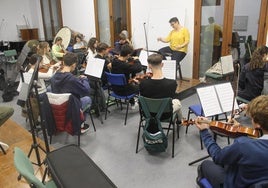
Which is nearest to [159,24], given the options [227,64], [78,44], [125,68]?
[227,64]

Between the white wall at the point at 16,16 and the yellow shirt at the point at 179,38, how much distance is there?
20.3 ft

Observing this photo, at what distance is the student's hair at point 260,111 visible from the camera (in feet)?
4.68

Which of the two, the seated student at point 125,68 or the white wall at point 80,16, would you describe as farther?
the white wall at point 80,16

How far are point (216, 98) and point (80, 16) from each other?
20.8ft

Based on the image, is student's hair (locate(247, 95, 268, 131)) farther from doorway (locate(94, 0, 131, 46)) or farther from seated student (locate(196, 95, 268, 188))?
doorway (locate(94, 0, 131, 46))

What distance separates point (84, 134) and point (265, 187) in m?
2.50

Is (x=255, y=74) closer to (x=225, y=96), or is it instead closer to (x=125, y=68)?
(x=225, y=96)

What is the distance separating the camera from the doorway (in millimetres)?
6601

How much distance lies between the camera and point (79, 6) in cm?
768

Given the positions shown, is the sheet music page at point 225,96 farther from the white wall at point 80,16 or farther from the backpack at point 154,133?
the white wall at point 80,16

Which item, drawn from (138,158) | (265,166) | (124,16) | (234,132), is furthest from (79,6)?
(265,166)

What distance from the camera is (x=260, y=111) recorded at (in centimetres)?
144

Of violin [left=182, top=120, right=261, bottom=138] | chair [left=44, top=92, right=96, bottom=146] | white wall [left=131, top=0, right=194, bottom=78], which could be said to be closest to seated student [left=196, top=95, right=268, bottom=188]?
violin [left=182, top=120, right=261, bottom=138]

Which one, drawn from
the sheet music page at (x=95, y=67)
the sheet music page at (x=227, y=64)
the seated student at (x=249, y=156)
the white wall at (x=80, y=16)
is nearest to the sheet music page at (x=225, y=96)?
the seated student at (x=249, y=156)
